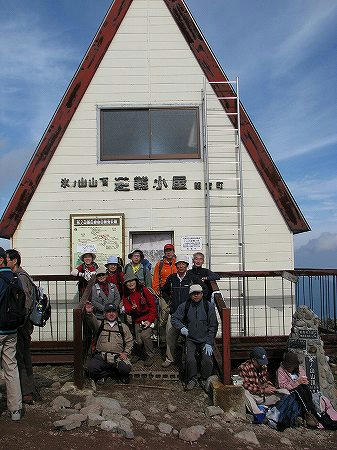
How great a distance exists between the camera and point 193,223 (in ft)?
34.6

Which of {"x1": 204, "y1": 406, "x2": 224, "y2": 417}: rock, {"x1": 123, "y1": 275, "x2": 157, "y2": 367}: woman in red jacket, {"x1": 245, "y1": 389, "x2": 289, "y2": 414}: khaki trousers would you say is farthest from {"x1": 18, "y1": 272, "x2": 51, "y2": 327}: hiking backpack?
{"x1": 245, "y1": 389, "x2": 289, "y2": 414}: khaki trousers

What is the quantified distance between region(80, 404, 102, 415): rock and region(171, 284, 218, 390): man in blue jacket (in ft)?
5.66

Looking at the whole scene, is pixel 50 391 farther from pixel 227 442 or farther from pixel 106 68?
pixel 106 68

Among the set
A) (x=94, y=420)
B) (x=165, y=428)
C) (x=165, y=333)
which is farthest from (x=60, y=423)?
(x=165, y=333)

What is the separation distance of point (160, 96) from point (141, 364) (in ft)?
18.8

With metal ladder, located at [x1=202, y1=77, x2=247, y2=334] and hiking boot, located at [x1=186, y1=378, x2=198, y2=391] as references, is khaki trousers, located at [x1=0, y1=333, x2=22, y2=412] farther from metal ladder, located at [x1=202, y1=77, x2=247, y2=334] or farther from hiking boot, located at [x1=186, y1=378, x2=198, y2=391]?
metal ladder, located at [x1=202, y1=77, x2=247, y2=334]

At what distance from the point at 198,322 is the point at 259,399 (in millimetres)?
1453

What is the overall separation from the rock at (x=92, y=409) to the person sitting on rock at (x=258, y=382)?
225 centimetres

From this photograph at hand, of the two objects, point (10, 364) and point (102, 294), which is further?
point (102, 294)

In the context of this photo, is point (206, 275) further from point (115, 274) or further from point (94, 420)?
point (94, 420)

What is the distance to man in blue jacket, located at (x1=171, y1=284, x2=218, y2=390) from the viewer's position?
7672 millimetres

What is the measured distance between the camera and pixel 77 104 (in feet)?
35.0

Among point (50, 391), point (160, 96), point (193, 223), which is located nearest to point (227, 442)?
point (50, 391)

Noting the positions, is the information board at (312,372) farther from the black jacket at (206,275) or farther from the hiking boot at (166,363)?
the hiking boot at (166,363)
